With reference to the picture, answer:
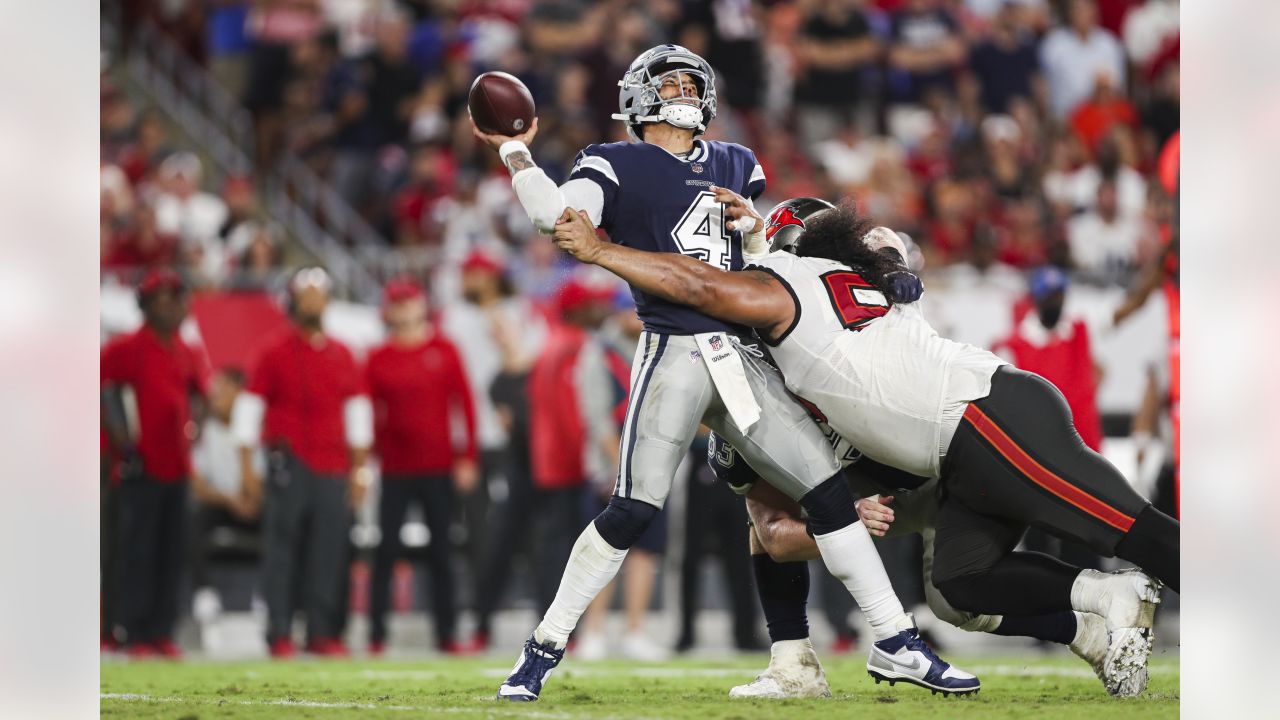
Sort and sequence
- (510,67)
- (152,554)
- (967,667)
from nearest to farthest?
1. (967,667)
2. (152,554)
3. (510,67)

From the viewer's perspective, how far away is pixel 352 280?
41.2 ft

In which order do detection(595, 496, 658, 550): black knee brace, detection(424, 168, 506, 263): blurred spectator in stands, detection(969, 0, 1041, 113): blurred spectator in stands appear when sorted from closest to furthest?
detection(595, 496, 658, 550): black knee brace
detection(424, 168, 506, 263): blurred spectator in stands
detection(969, 0, 1041, 113): blurred spectator in stands

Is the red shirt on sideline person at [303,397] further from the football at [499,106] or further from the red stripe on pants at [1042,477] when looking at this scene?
the red stripe on pants at [1042,477]

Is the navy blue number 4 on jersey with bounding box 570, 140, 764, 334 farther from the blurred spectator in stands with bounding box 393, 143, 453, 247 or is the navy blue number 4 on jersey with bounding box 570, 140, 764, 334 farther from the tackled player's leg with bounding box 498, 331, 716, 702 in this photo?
the blurred spectator in stands with bounding box 393, 143, 453, 247

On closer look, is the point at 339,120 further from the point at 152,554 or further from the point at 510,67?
the point at 152,554

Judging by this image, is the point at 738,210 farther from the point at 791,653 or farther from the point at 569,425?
the point at 569,425

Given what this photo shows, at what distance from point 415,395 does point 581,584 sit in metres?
4.05

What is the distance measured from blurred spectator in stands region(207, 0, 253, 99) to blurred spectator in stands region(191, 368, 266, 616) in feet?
20.1

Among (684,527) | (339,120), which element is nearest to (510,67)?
(339,120)

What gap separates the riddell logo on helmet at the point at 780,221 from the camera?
5.07m

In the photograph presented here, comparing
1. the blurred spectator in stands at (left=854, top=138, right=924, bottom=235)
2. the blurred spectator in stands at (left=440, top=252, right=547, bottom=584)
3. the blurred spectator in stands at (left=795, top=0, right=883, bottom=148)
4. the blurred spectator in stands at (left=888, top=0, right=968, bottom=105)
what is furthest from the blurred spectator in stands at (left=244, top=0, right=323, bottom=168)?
the blurred spectator in stands at (left=888, top=0, right=968, bottom=105)

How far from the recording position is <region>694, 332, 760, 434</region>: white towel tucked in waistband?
4.59 meters
